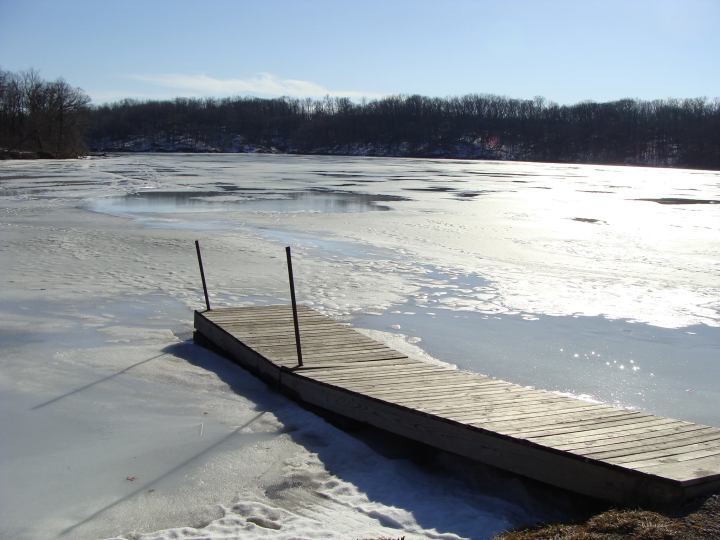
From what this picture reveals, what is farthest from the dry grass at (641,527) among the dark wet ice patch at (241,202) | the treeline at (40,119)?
the treeline at (40,119)

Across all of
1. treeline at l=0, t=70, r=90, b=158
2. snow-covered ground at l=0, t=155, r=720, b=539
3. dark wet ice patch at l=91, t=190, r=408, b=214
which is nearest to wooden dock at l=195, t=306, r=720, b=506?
snow-covered ground at l=0, t=155, r=720, b=539

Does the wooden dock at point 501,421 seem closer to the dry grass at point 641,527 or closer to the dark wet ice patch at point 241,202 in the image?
the dry grass at point 641,527

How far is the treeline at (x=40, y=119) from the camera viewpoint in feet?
248

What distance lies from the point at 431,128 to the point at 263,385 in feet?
468

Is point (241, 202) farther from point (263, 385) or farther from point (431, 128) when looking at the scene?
point (431, 128)

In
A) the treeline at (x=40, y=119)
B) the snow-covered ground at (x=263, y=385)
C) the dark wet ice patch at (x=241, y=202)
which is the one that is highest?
the treeline at (x=40, y=119)

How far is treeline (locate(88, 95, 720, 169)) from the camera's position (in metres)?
120

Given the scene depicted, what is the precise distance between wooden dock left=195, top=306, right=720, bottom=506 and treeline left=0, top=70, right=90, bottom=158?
69394 mm

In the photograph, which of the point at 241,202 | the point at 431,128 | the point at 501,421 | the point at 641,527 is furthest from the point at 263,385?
the point at 431,128

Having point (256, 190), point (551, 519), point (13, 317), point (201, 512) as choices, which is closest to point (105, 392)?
point (201, 512)

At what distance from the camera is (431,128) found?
477 feet

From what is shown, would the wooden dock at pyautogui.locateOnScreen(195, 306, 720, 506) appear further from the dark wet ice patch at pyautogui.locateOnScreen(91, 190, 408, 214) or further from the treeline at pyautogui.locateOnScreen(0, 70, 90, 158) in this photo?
the treeline at pyautogui.locateOnScreen(0, 70, 90, 158)

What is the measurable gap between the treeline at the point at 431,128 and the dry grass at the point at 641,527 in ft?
363

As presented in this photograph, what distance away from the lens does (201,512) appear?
4230 millimetres
